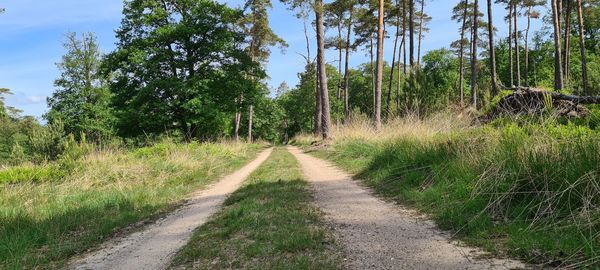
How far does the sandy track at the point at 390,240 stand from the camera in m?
3.66

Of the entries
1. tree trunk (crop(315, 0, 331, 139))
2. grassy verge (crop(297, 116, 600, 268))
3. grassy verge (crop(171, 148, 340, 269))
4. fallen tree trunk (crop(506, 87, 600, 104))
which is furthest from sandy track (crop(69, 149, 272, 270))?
tree trunk (crop(315, 0, 331, 139))

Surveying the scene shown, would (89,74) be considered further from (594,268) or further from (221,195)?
(594,268)

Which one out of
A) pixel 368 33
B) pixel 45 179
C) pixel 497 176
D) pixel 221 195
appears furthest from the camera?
pixel 368 33

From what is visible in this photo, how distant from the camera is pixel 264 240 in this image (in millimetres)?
4738

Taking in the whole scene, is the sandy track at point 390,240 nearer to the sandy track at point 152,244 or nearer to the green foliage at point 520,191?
the green foliage at point 520,191

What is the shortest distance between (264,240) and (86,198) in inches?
236

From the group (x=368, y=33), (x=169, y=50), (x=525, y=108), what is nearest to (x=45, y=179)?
(x=525, y=108)

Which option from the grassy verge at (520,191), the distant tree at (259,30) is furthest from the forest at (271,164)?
the distant tree at (259,30)

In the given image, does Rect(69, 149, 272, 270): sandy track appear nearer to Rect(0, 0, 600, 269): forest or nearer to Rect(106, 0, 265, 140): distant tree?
Rect(0, 0, 600, 269): forest

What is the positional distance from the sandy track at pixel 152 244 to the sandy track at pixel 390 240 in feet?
6.61

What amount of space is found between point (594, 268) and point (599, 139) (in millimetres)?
2056

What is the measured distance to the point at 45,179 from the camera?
12.0 m

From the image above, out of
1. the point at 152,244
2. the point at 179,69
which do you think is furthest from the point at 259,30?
the point at 152,244

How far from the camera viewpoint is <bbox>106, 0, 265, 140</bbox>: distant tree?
24.6 m
